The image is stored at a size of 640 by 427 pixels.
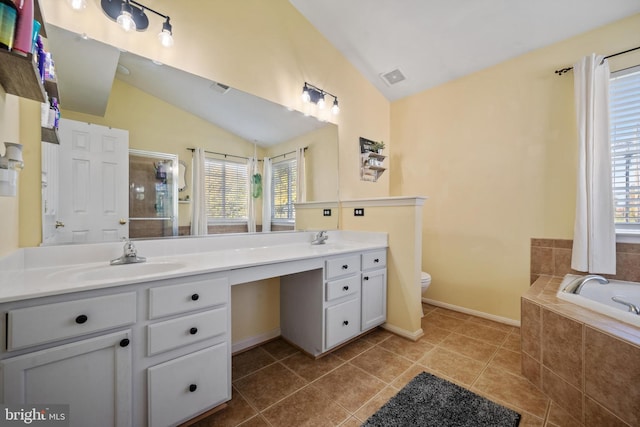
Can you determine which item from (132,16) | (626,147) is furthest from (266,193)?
(626,147)

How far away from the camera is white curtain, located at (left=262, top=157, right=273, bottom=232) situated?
6.84 ft

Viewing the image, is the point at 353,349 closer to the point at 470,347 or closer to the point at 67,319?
the point at 470,347

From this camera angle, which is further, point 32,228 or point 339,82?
point 339,82

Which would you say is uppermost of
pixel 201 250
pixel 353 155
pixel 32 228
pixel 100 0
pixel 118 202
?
pixel 100 0

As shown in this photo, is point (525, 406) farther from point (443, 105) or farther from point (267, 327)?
point (443, 105)

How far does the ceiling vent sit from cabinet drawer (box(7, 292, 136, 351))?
3107 millimetres

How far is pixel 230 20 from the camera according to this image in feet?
6.38

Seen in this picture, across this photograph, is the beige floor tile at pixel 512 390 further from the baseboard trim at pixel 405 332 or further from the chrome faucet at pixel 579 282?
the chrome faucet at pixel 579 282

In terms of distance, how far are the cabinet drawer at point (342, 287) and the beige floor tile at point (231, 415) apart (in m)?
0.79

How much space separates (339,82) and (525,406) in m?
2.98

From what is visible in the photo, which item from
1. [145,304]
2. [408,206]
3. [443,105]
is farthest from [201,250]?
[443,105]

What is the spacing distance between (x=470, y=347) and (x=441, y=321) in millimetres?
522

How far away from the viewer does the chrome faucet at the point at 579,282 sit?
72.3 inches

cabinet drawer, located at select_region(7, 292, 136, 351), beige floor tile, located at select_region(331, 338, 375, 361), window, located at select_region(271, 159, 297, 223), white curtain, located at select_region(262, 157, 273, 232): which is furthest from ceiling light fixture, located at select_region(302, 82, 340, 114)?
beige floor tile, located at select_region(331, 338, 375, 361)
